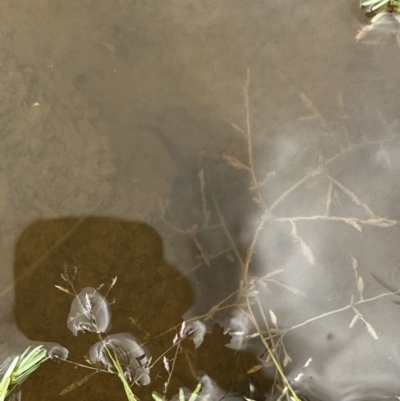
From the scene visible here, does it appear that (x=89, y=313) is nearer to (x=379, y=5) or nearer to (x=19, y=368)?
(x=19, y=368)

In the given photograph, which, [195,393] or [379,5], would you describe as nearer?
[195,393]

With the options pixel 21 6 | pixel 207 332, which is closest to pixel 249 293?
pixel 207 332

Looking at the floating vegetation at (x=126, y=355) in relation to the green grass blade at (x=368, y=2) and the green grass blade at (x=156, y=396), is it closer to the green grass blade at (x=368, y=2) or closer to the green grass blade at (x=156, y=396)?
the green grass blade at (x=156, y=396)

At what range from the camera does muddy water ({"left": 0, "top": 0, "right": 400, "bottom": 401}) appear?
1423 millimetres

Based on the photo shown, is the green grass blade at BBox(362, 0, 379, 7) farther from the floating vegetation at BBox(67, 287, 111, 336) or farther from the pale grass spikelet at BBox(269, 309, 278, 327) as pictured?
the floating vegetation at BBox(67, 287, 111, 336)

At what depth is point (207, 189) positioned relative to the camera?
1.49 m

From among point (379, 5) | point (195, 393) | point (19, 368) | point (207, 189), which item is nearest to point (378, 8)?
point (379, 5)

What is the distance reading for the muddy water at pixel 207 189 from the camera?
1.42 metres

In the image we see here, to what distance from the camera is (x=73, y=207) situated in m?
1.49

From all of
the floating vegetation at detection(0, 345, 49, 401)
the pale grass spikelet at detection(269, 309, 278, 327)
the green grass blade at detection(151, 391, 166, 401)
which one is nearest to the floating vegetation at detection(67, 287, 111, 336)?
the floating vegetation at detection(0, 345, 49, 401)

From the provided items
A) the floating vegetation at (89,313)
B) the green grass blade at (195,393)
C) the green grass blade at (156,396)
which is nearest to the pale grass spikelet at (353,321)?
the green grass blade at (195,393)

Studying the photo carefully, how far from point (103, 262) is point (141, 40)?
2.80 feet

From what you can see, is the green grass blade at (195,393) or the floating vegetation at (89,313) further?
the floating vegetation at (89,313)

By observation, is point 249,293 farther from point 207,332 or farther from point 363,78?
point 363,78
